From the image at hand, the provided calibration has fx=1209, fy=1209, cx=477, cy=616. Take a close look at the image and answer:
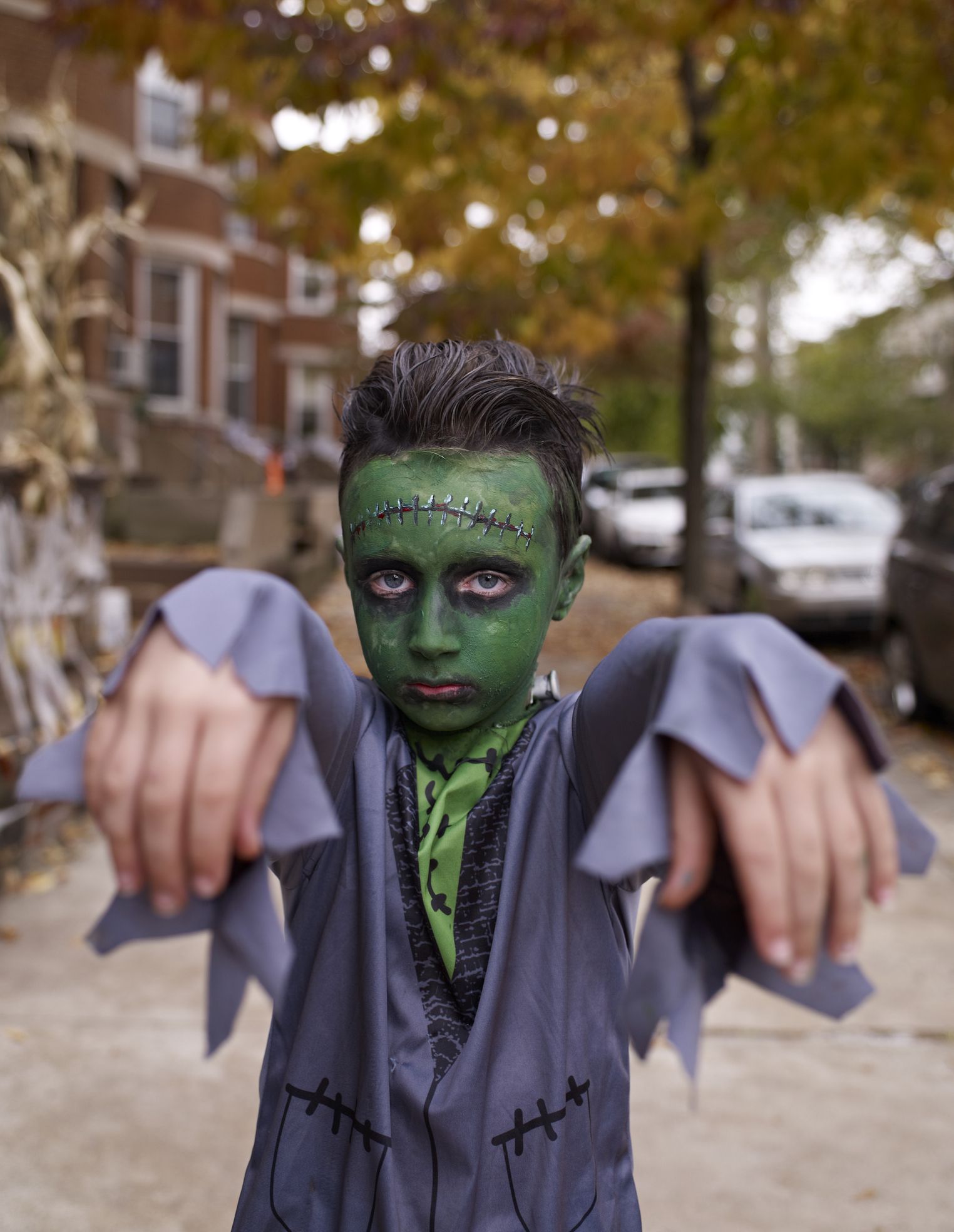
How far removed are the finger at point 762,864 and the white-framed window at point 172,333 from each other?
18.5m

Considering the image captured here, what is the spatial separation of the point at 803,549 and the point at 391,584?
917cm

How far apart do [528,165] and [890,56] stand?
7.59 feet

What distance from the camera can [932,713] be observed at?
7.67m

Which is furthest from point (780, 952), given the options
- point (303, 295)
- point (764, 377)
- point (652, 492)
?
point (303, 295)

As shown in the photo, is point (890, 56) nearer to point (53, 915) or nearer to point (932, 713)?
point (932, 713)

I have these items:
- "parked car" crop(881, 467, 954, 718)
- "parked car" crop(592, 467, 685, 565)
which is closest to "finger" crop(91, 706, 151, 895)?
"parked car" crop(881, 467, 954, 718)

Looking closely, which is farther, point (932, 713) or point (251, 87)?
point (932, 713)

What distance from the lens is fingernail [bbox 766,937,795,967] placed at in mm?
967

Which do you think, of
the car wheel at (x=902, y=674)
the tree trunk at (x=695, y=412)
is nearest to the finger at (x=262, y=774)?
the car wheel at (x=902, y=674)

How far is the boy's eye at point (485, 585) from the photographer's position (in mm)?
1449

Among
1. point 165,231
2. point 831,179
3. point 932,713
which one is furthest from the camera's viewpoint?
point 165,231

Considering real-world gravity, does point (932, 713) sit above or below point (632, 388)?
below

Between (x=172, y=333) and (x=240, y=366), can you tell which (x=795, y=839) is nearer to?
(x=172, y=333)

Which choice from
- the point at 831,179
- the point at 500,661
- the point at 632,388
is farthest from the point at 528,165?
the point at 632,388
